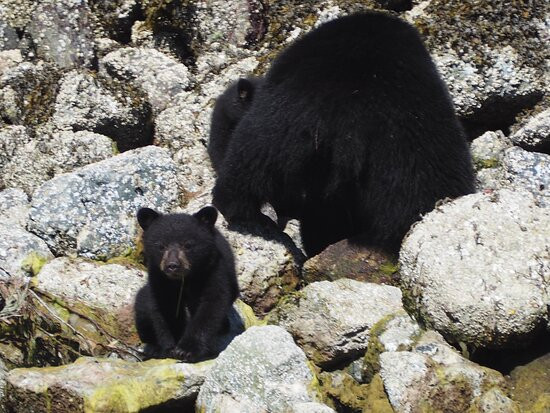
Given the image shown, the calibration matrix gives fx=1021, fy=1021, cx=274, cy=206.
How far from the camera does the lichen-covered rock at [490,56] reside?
30.6 feet

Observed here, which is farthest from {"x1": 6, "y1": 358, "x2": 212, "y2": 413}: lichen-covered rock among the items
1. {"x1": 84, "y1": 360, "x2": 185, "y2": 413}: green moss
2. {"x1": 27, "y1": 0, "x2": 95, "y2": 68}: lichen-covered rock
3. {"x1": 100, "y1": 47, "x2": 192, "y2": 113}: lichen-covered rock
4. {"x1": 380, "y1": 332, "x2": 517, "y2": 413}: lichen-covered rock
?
{"x1": 27, "y1": 0, "x2": 95, "y2": 68}: lichen-covered rock

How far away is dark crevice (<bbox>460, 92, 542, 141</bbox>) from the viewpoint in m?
9.34

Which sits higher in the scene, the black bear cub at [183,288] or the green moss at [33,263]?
the black bear cub at [183,288]

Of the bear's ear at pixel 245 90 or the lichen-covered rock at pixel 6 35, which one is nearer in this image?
the bear's ear at pixel 245 90

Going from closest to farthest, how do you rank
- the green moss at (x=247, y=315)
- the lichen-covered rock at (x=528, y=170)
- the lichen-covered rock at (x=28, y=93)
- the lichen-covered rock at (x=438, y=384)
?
the lichen-covered rock at (x=438, y=384) → the green moss at (x=247, y=315) → the lichen-covered rock at (x=528, y=170) → the lichen-covered rock at (x=28, y=93)

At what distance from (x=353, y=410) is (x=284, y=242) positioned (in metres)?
2.25

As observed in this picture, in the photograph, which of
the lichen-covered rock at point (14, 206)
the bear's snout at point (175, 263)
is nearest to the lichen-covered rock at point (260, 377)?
the bear's snout at point (175, 263)

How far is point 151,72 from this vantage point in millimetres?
10547

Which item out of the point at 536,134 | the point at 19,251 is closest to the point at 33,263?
the point at 19,251

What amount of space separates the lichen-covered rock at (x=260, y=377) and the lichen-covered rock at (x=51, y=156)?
4.18 metres

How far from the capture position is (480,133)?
959 centimetres

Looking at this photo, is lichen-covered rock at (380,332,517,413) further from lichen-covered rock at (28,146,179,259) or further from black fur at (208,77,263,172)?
black fur at (208,77,263,172)

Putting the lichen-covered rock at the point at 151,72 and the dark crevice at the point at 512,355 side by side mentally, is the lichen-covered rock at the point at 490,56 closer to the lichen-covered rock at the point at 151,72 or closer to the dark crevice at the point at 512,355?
the lichen-covered rock at the point at 151,72

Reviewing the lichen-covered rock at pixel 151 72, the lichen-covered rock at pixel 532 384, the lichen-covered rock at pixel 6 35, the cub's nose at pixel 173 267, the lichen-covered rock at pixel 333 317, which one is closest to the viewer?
the lichen-covered rock at pixel 532 384
